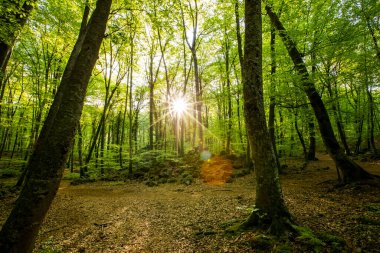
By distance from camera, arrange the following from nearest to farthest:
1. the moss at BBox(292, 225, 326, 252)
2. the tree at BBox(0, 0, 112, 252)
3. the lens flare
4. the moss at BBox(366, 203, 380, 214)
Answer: the tree at BBox(0, 0, 112, 252) → the moss at BBox(292, 225, 326, 252) → the moss at BBox(366, 203, 380, 214) → the lens flare

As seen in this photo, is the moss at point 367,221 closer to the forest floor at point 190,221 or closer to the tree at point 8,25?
the forest floor at point 190,221

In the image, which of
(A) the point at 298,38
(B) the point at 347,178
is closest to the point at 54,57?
(A) the point at 298,38

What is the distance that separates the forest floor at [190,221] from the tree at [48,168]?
2.63 metres

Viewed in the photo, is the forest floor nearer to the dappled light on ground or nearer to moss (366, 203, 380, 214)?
moss (366, 203, 380, 214)

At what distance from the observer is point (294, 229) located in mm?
4020

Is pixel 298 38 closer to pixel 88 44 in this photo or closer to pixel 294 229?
pixel 294 229

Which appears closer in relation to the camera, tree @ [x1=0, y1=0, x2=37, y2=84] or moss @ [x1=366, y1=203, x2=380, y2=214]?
moss @ [x1=366, y1=203, x2=380, y2=214]

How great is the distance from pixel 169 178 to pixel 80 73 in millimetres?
12688

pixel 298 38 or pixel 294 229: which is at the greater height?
pixel 298 38

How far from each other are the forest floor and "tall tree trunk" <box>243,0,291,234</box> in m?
0.40

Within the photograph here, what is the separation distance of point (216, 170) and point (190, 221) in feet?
27.9

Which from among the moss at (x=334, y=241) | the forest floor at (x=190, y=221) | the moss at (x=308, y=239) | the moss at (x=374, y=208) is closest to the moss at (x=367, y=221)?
the forest floor at (x=190, y=221)

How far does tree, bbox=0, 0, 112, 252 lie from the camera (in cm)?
267

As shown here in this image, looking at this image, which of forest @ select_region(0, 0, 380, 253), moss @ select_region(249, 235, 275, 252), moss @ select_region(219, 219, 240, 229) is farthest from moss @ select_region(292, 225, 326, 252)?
moss @ select_region(219, 219, 240, 229)
